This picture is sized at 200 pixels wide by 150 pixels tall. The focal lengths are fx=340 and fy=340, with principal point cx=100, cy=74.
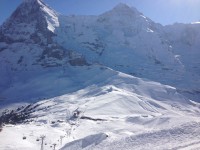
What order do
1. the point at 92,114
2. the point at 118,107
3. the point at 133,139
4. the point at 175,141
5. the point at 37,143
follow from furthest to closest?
the point at 118,107
the point at 92,114
the point at 37,143
the point at 133,139
the point at 175,141

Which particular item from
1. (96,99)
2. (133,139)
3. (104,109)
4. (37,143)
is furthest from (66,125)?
(133,139)

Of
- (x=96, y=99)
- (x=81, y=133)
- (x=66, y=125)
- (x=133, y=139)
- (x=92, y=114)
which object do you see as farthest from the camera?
(x=96, y=99)

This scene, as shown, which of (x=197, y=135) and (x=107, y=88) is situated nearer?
(x=197, y=135)

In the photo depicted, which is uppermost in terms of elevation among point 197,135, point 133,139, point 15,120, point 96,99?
point 197,135

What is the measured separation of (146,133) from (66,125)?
7537cm

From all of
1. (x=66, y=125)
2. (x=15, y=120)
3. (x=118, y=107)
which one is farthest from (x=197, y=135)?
(x=15, y=120)

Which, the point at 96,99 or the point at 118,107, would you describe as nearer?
the point at 118,107

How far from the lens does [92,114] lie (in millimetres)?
140125

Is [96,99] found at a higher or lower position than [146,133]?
lower

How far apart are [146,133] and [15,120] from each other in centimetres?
12175

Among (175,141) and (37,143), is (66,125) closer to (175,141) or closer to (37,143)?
(37,143)

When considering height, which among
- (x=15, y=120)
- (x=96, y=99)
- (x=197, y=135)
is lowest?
(x=15, y=120)

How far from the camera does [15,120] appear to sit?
6270 inches

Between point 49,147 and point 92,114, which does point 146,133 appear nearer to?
point 49,147
